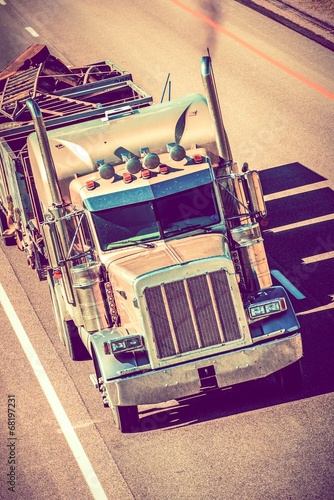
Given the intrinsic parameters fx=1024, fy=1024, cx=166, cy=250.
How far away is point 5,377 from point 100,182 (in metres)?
3.32

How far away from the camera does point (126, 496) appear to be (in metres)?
12.1

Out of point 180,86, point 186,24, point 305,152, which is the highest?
point 186,24

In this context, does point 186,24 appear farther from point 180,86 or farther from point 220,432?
point 220,432

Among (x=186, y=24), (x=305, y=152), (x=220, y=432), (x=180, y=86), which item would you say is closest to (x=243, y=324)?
(x=220, y=432)

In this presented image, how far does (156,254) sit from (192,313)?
129 centimetres

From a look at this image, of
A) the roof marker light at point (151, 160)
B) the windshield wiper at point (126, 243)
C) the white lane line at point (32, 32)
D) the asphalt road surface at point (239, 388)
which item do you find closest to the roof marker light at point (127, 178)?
the roof marker light at point (151, 160)

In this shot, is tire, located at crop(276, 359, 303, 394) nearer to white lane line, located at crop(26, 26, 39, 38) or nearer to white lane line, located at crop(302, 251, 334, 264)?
white lane line, located at crop(302, 251, 334, 264)

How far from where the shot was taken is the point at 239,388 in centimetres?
1393

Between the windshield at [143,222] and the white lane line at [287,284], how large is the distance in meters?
2.43

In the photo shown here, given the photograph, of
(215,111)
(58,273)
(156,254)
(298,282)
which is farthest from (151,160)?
(298,282)

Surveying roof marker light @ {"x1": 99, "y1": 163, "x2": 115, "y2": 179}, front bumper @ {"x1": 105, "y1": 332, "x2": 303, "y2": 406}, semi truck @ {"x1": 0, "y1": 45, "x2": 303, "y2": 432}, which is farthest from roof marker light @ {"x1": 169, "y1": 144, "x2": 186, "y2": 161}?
front bumper @ {"x1": 105, "y1": 332, "x2": 303, "y2": 406}

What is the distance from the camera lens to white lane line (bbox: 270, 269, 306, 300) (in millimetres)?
16156

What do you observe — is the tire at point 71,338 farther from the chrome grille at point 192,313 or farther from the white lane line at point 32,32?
the white lane line at point 32,32

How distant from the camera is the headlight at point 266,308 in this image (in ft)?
42.5
